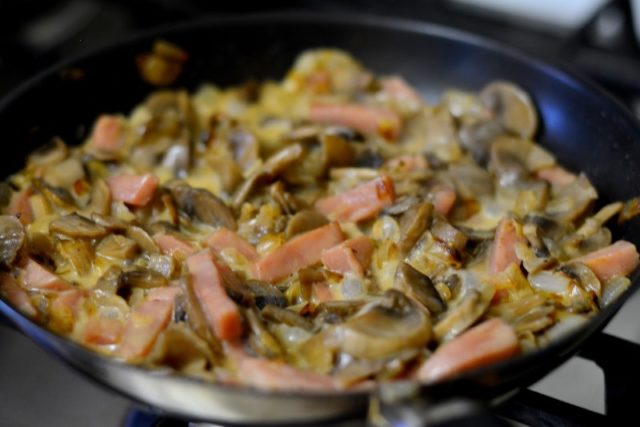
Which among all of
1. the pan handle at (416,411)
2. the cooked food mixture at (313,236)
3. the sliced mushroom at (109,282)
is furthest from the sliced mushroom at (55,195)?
the pan handle at (416,411)

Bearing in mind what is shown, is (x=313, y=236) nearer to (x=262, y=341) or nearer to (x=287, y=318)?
(x=287, y=318)

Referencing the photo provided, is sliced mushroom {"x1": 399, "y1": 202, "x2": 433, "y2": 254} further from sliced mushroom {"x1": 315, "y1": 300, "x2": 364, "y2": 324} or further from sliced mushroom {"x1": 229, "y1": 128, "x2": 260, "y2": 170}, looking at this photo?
sliced mushroom {"x1": 229, "y1": 128, "x2": 260, "y2": 170}

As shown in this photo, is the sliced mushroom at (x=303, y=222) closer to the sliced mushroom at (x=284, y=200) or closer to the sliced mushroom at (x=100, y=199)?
the sliced mushroom at (x=284, y=200)

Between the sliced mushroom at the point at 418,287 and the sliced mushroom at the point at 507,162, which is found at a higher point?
the sliced mushroom at the point at 507,162

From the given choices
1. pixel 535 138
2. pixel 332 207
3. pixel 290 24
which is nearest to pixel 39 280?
pixel 332 207

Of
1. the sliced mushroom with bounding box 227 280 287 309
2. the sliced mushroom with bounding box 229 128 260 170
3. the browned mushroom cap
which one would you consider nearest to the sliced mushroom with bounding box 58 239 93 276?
the sliced mushroom with bounding box 227 280 287 309

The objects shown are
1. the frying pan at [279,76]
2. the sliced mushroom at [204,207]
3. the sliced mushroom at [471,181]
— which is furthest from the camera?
the sliced mushroom at [471,181]

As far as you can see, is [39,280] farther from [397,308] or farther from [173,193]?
[397,308]
